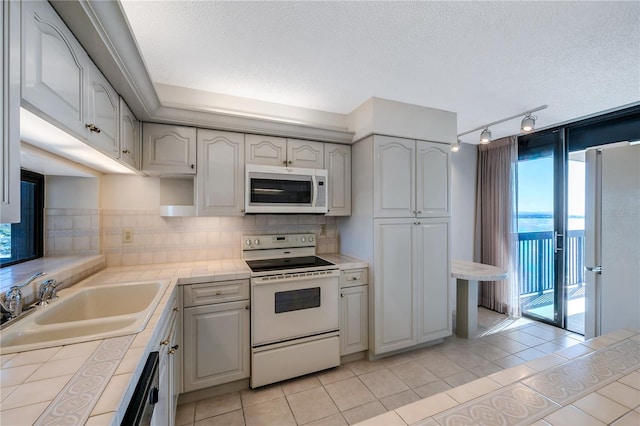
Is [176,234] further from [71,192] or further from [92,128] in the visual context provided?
[92,128]

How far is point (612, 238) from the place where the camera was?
5.37ft

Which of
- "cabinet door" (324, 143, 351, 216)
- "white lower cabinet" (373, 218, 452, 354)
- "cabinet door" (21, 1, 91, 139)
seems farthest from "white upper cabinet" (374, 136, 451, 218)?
"cabinet door" (21, 1, 91, 139)

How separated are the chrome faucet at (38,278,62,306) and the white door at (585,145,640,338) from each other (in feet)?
10.3

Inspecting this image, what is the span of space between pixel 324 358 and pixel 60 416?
6.26 feet

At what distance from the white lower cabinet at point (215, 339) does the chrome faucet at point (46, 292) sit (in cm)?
69

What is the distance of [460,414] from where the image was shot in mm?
682

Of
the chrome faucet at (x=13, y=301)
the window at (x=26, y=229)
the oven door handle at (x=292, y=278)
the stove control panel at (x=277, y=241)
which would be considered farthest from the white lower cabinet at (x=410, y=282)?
the window at (x=26, y=229)

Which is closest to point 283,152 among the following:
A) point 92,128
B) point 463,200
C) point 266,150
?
point 266,150

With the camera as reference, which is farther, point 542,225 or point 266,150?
point 542,225

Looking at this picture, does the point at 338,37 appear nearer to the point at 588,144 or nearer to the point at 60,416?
the point at 60,416

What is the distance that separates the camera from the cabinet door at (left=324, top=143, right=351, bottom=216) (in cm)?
264

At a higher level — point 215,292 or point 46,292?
point 46,292

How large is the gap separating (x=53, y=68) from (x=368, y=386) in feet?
8.54

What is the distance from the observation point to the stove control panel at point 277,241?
2502mm
